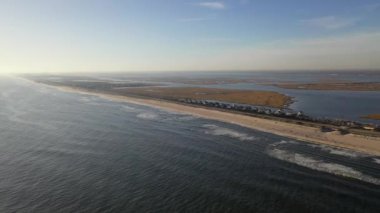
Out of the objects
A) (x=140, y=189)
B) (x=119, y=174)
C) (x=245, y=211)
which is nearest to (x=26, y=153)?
(x=119, y=174)

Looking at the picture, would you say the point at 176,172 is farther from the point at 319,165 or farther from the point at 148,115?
the point at 148,115

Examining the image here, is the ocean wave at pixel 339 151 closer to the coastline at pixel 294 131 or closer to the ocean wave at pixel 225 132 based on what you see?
the coastline at pixel 294 131

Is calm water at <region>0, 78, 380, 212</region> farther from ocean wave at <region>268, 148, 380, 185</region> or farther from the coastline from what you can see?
the coastline

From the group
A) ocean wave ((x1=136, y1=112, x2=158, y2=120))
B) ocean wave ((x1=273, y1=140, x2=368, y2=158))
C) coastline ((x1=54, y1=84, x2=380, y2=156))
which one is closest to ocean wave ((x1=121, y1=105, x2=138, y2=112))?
ocean wave ((x1=136, y1=112, x2=158, y2=120))

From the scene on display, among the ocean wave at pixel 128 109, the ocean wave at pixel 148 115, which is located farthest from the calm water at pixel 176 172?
the ocean wave at pixel 128 109

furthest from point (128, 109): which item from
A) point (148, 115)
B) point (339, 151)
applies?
point (339, 151)

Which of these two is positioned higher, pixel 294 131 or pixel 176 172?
pixel 294 131
